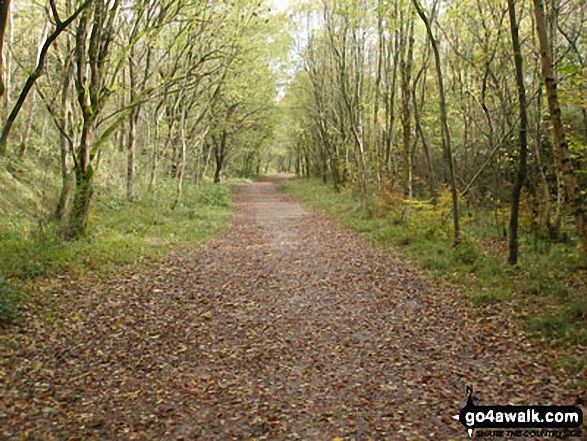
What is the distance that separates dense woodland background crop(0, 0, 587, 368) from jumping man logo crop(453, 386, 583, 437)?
6.19 feet

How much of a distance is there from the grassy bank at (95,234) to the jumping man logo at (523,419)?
6.23 meters

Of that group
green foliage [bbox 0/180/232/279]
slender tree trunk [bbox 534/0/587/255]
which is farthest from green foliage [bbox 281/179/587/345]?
green foliage [bbox 0/180/232/279]

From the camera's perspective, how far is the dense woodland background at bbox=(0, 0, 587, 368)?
9047 mm

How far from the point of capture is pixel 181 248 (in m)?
13.4

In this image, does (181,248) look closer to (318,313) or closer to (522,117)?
(318,313)

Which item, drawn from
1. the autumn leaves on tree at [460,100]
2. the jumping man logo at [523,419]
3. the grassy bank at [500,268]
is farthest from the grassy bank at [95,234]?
the autumn leaves on tree at [460,100]

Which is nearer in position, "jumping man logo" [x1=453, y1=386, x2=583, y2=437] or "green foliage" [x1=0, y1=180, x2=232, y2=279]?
"jumping man logo" [x1=453, y1=386, x2=583, y2=437]

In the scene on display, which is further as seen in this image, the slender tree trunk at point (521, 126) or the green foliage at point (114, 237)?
the green foliage at point (114, 237)

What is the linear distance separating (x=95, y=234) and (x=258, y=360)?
8110 mm

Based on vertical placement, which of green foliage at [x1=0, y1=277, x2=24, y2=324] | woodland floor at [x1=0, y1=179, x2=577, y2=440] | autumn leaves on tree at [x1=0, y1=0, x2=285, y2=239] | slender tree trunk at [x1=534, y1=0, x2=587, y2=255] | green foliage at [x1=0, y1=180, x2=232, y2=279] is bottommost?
woodland floor at [x1=0, y1=179, x2=577, y2=440]

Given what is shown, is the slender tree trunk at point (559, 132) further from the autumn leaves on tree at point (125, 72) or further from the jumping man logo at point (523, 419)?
the autumn leaves on tree at point (125, 72)

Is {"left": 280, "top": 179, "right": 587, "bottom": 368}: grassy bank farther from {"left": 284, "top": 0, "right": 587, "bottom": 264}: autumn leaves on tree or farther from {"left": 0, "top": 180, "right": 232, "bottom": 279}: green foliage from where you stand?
{"left": 0, "top": 180, "right": 232, "bottom": 279}: green foliage

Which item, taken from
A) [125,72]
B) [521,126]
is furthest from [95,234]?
[125,72]

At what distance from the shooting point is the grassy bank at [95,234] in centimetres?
877
